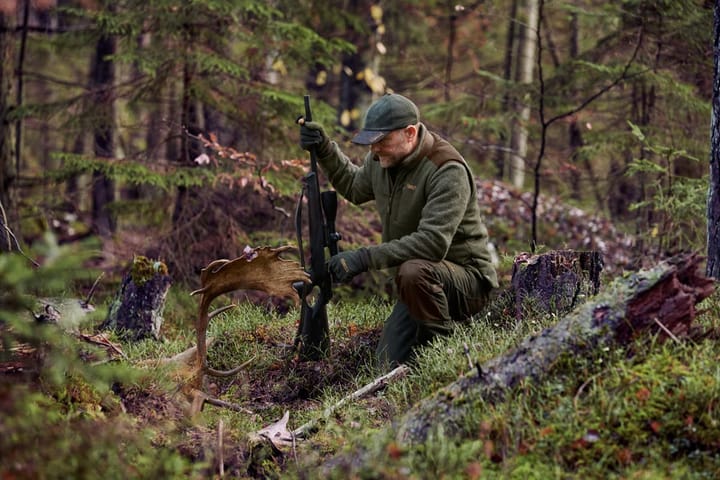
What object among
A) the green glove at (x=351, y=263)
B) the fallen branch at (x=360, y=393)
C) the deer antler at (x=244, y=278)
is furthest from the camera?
the green glove at (x=351, y=263)

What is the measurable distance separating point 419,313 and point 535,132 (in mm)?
7161

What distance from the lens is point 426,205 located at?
5945 millimetres

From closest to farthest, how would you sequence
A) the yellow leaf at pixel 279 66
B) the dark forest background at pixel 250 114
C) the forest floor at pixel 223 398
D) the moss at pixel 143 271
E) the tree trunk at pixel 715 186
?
the forest floor at pixel 223 398
the tree trunk at pixel 715 186
the moss at pixel 143 271
the dark forest background at pixel 250 114
the yellow leaf at pixel 279 66

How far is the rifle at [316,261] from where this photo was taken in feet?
20.1

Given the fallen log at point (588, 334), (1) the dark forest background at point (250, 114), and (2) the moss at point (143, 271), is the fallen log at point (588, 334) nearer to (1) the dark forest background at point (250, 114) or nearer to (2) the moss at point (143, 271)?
(2) the moss at point (143, 271)

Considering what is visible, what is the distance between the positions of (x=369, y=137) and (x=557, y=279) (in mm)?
1844

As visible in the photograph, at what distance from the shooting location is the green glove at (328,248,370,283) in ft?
19.1

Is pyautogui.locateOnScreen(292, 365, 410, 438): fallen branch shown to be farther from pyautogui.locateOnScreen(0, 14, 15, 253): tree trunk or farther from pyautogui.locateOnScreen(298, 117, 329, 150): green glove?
pyautogui.locateOnScreen(0, 14, 15, 253): tree trunk

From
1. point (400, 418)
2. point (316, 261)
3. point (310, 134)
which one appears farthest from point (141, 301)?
point (400, 418)

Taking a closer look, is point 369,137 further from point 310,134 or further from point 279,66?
point 279,66

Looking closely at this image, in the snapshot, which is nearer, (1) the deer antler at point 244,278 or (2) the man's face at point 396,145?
(1) the deer antler at point 244,278

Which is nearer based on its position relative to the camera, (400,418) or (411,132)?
(400,418)

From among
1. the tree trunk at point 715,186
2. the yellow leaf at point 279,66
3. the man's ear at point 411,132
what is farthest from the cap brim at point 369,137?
the yellow leaf at point 279,66

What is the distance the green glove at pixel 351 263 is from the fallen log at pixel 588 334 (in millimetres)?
1681
